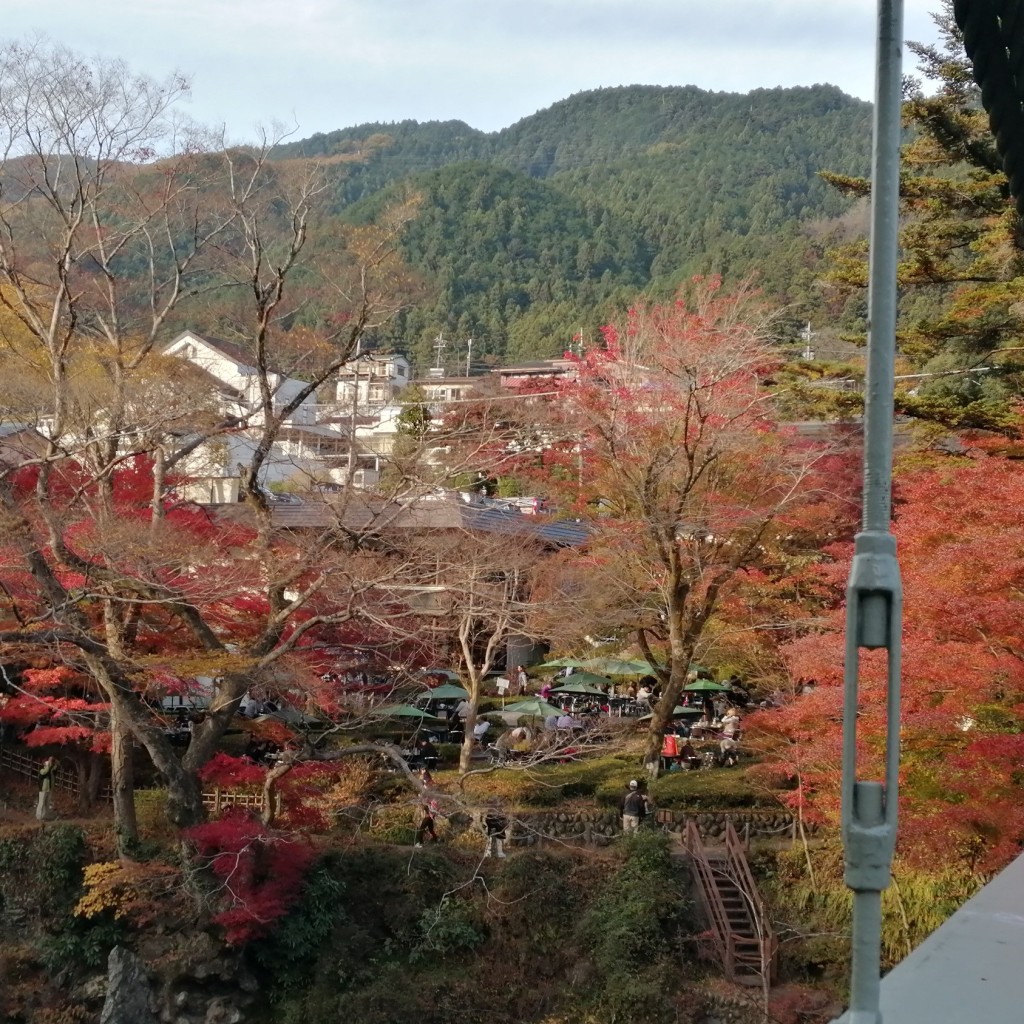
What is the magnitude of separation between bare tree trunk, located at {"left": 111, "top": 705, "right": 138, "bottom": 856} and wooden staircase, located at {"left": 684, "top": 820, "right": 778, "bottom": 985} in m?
6.96

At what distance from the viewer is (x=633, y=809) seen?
13711 millimetres

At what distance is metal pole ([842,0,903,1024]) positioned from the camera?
5.67 feet

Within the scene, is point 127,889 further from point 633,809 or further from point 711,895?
point 711,895

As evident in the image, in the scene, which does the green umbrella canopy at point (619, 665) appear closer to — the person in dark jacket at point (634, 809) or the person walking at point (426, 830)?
the person in dark jacket at point (634, 809)

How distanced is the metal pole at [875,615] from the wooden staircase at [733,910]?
10649 millimetres

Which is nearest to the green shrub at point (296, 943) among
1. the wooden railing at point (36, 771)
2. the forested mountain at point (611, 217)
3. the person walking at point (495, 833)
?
the person walking at point (495, 833)

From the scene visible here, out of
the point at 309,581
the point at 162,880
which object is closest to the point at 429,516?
the point at 309,581

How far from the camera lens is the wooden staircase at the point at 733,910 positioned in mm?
11609

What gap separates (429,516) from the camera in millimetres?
14953

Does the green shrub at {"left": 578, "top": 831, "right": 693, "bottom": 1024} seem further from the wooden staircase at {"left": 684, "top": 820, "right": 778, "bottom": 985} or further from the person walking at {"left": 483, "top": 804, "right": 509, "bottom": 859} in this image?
the person walking at {"left": 483, "top": 804, "right": 509, "bottom": 859}

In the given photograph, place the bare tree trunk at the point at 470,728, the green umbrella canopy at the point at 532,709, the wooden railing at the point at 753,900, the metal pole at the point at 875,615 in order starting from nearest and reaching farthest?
1. the metal pole at the point at 875,615
2. the wooden railing at the point at 753,900
3. the bare tree trunk at the point at 470,728
4. the green umbrella canopy at the point at 532,709

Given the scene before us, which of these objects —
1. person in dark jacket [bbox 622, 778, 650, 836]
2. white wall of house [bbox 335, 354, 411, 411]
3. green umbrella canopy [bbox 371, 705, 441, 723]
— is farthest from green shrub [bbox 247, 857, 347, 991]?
white wall of house [bbox 335, 354, 411, 411]

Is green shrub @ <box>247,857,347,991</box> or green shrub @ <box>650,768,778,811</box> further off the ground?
green shrub @ <box>650,768,778,811</box>

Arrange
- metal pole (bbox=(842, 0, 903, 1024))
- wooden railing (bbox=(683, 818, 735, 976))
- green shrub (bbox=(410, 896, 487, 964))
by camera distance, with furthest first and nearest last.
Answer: green shrub (bbox=(410, 896, 487, 964)) < wooden railing (bbox=(683, 818, 735, 976)) < metal pole (bbox=(842, 0, 903, 1024))
